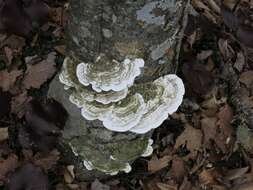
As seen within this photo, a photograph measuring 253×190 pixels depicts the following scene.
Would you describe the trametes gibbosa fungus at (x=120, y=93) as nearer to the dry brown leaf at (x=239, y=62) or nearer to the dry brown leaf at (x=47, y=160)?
the dry brown leaf at (x=47, y=160)

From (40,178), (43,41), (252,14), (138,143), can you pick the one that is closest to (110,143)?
(138,143)

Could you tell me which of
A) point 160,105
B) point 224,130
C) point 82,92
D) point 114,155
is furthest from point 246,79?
point 82,92

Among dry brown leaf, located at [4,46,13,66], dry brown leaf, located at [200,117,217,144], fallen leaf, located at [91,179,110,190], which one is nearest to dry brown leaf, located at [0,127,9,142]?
dry brown leaf, located at [4,46,13,66]

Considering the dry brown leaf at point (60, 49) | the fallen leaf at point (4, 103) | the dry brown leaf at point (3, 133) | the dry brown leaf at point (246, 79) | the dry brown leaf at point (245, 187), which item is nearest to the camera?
the fallen leaf at point (4, 103)

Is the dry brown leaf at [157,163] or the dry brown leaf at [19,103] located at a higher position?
the dry brown leaf at [19,103]

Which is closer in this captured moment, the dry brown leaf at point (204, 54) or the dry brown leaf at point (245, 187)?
the dry brown leaf at point (245, 187)

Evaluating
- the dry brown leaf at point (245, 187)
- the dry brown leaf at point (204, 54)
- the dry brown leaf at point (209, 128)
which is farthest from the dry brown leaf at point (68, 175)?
the dry brown leaf at point (204, 54)

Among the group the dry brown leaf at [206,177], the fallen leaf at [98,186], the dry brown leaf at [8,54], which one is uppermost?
the dry brown leaf at [8,54]

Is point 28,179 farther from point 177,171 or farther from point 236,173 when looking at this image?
point 236,173
